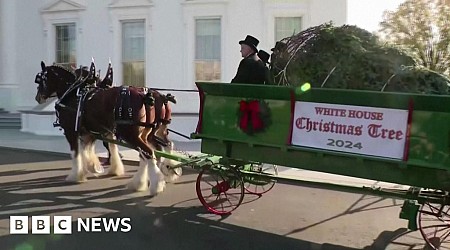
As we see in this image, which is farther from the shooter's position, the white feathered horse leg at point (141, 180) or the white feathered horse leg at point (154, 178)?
the white feathered horse leg at point (141, 180)

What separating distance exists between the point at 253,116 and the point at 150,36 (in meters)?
11.0

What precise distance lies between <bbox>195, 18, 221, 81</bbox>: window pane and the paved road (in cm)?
683

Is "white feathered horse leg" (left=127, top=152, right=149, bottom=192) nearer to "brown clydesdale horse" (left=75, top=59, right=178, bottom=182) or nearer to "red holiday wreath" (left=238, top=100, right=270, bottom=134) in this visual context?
"brown clydesdale horse" (left=75, top=59, right=178, bottom=182)

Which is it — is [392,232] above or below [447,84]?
below

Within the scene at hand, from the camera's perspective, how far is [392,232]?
6457 mm

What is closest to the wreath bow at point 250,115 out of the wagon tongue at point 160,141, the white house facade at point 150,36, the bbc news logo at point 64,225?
the bbc news logo at point 64,225

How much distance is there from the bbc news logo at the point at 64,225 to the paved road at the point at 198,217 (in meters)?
0.12

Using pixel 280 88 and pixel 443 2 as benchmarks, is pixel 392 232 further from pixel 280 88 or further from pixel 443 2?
pixel 443 2

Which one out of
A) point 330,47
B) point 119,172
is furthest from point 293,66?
point 119,172

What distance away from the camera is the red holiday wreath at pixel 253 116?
5871 mm

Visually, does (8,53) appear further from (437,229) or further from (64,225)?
(437,229)

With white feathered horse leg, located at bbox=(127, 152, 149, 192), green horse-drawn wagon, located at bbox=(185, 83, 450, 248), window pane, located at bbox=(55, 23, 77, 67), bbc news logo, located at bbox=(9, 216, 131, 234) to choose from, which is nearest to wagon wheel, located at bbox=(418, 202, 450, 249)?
green horse-drawn wagon, located at bbox=(185, 83, 450, 248)

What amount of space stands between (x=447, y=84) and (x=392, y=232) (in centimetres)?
187

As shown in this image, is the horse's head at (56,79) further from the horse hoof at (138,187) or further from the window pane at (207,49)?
the window pane at (207,49)
